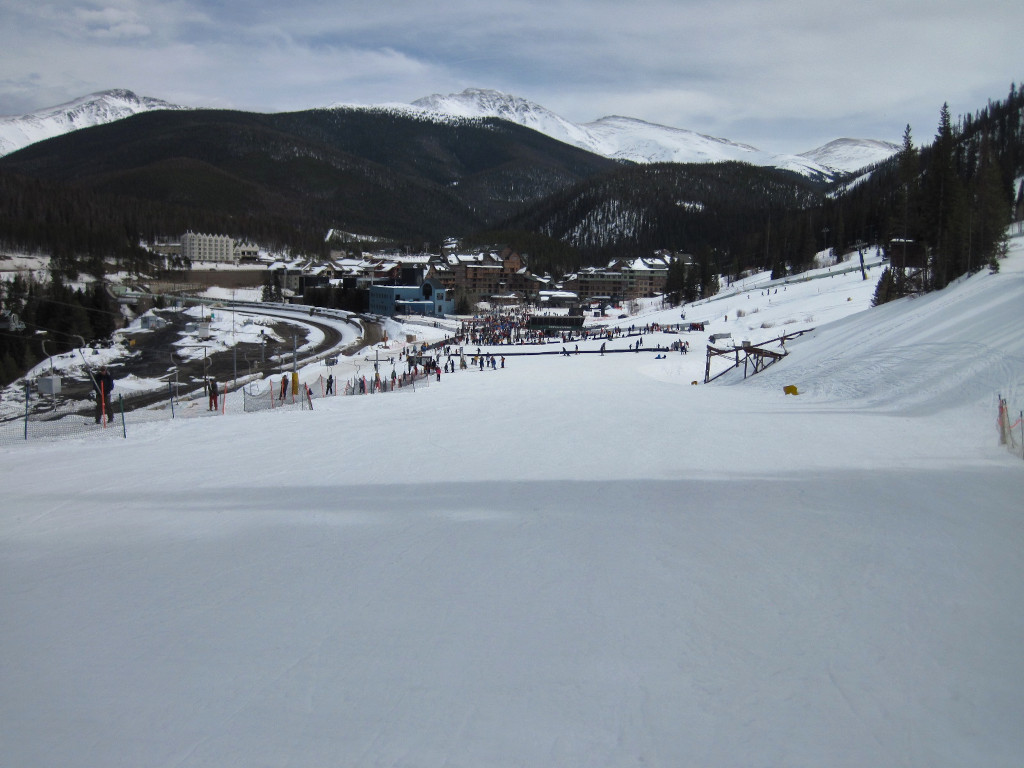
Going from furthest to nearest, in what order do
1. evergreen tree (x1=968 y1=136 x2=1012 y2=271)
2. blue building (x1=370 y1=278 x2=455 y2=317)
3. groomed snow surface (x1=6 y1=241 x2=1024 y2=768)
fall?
blue building (x1=370 y1=278 x2=455 y2=317) → evergreen tree (x1=968 y1=136 x2=1012 y2=271) → groomed snow surface (x1=6 y1=241 x2=1024 y2=768)

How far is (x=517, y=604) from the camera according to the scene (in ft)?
A: 18.4

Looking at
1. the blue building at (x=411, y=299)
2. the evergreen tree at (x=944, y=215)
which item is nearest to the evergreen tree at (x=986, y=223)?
the evergreen tree at (x=944, y=215)

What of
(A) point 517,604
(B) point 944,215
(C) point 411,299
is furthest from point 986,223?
(C) point 411,299

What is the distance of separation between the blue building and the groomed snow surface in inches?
2631

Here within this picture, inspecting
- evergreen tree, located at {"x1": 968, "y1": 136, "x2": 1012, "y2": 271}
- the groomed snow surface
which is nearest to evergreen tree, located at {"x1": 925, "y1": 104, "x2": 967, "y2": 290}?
evergreen tree, located at {"x1": 968, "y1": 136, "x2": 1012, "y2": 271}

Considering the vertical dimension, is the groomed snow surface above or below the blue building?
below

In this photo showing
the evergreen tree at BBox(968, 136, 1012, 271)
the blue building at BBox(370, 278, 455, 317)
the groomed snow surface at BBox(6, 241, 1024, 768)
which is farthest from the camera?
the blue building at BBox(370, 278, 455, 317)

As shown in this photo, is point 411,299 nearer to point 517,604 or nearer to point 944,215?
point 944,215

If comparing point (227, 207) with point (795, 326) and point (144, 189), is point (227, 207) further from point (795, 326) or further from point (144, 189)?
point (795, 326)

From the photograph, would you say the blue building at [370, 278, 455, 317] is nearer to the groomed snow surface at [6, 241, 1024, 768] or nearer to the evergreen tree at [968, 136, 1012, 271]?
the evergreen tree at [968, 136, 1012, 271]

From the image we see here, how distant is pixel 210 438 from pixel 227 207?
586ft

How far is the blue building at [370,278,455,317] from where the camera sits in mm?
78750

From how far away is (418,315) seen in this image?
76.9 m

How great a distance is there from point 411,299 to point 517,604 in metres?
75.8
